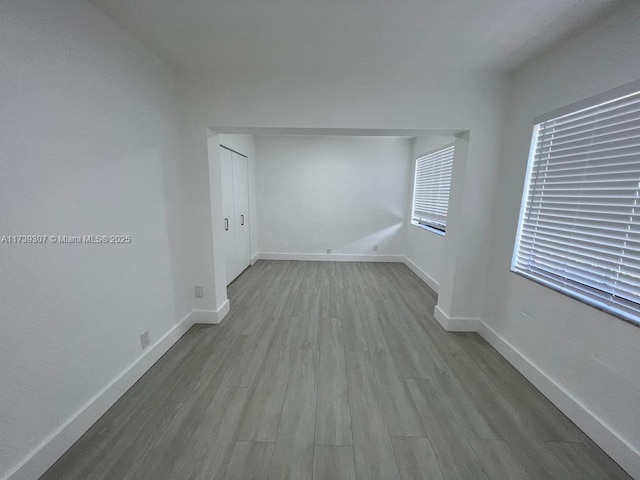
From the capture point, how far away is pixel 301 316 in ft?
9.53

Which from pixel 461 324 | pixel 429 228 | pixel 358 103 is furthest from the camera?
pixel 429 228

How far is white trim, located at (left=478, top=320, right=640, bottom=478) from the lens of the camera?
1.29 meters

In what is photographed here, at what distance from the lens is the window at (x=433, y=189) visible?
358 centimetres

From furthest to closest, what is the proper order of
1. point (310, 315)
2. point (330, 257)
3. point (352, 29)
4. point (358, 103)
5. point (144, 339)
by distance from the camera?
point (330, 257) → point (310, 315) → point (358, 103) → point (144, 339) → point (352, 29)

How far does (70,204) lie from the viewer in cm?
136

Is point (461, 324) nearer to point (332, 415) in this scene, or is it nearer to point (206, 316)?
point (332, 415)

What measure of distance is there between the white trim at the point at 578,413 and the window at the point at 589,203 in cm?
66

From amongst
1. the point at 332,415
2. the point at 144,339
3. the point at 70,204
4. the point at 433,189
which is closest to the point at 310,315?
the point at 332,415

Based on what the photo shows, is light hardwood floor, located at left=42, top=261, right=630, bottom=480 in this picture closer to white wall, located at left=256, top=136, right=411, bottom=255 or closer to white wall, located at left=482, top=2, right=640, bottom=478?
white wall, located at left=482, top=2, right=640, bottom=478

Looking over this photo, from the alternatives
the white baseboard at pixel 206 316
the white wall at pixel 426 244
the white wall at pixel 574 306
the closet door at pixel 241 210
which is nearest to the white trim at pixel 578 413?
the white wall at pixel 574 306

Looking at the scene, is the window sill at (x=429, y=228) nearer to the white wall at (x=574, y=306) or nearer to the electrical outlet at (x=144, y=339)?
the white wall at (x=574, y=306)

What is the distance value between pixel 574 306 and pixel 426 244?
2591 millimetres

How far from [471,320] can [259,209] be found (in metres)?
4.19

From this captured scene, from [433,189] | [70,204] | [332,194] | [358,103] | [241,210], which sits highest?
[358,103]
